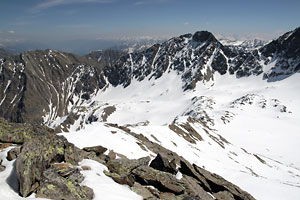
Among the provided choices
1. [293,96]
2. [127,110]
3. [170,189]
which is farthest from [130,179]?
[293,96]

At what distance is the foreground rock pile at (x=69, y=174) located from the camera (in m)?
10.9

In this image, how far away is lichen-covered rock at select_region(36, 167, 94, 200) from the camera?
10.5 m

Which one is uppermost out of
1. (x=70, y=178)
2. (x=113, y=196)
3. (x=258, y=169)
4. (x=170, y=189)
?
(x=70, y=178)

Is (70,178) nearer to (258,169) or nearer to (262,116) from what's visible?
(258,169)

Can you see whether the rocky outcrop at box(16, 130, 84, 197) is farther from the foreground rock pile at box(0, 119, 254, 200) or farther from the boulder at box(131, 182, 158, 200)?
the boulder at box(131, 182, 158, 200)

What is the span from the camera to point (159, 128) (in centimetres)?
5916

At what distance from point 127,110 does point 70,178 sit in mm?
167430

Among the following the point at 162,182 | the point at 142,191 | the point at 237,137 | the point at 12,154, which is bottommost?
the point at 237,137

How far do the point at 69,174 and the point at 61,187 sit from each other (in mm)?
1738

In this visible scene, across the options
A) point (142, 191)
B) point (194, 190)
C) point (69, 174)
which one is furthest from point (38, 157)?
point (194, 190)

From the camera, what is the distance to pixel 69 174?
1257 cm

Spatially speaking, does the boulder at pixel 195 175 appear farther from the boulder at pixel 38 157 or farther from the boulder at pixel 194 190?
the boulder at pixel 38 157

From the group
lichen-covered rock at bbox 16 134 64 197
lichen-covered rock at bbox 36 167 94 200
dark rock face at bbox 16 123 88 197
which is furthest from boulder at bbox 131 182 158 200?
lichen-covered rock at bbox 16 134 64 197

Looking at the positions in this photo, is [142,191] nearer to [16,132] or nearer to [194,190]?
[194,190]
